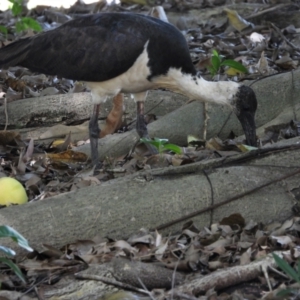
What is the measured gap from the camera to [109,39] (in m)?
6.59

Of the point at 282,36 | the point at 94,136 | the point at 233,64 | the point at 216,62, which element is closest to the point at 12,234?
the point at 94,136

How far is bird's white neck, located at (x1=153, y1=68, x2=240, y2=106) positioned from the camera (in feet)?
21.7

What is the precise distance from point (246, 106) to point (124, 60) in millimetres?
1066

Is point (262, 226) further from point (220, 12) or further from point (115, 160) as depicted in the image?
point (220, 12)

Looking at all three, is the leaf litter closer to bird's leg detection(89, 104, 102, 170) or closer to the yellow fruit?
bird's leg detection(89, 104, 102, 170)

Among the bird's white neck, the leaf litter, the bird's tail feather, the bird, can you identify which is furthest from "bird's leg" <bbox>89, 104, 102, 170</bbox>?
the bird's tail feather

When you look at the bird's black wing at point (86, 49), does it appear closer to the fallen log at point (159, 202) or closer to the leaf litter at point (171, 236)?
the leaf litter at point (171, 236)

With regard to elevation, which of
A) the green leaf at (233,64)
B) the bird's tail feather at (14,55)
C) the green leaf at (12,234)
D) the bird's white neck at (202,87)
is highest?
the green leaf at (12,234)

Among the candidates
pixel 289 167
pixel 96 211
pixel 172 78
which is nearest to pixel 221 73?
pixel 172 78

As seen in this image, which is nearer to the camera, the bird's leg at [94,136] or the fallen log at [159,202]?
the fallen log at [159,202]

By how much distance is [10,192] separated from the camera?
5.21 m

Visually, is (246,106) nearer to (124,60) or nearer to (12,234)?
(124,60)

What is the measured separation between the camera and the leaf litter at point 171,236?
3830 millimetres

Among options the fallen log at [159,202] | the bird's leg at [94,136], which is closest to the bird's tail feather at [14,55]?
the bird's leg at [94,136]
